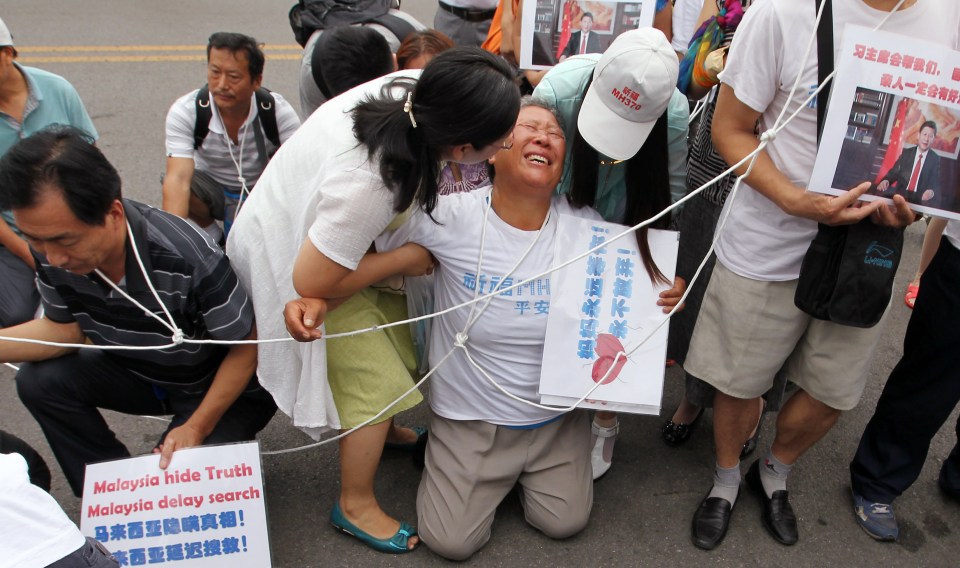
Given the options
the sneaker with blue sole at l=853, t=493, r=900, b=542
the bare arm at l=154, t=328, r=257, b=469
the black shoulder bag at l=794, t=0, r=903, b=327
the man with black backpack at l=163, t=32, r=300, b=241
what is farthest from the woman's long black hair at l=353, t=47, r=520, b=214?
the sneaker with blue sole at l=853, t=493, r=900, b=542

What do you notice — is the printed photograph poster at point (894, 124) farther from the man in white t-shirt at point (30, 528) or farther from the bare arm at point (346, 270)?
the man in white t-shirt at point (30, 528)

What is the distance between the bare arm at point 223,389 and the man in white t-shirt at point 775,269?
1.26 meters

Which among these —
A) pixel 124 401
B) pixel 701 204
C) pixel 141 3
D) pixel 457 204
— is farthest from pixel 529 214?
pixel 141 3

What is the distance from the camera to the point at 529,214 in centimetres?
221

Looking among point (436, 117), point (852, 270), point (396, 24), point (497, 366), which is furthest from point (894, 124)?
point (396, 24)

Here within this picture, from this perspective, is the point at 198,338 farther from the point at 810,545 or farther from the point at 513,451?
the point at 810,545

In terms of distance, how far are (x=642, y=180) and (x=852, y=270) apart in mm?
577

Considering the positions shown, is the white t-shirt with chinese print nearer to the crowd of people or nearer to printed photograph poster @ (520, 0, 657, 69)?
the crowd of people

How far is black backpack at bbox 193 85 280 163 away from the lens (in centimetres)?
295

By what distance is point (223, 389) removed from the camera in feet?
7.02

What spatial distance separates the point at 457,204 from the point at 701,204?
839mm

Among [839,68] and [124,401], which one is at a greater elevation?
[839,68]

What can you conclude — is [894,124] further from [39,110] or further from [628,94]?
[39,110]

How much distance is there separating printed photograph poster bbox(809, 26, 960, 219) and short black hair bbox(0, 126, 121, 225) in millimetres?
1644
